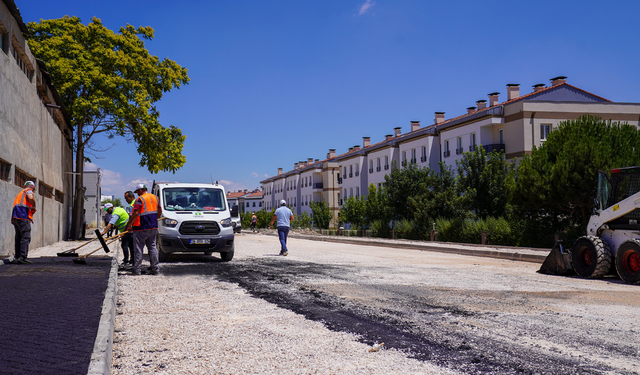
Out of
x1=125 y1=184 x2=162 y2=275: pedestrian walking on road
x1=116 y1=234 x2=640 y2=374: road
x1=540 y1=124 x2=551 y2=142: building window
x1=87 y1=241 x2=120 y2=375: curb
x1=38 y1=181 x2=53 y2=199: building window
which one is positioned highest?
x1=540 y1=124 x2=551 y2=142: building window

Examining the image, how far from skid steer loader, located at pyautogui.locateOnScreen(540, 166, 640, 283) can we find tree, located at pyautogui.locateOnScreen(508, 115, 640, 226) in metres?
9.53

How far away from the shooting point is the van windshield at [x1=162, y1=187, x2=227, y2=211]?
14859mm

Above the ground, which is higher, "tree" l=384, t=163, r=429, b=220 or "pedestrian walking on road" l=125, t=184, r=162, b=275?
"tree" l=384, t=163, r=429, b=220

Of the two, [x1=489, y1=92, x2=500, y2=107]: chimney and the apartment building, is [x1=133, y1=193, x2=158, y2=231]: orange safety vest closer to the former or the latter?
the apartment building

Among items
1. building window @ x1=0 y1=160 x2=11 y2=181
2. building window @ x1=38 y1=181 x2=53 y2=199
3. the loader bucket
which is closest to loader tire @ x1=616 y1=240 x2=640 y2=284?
the loader bucket

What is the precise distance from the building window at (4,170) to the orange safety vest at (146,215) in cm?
611

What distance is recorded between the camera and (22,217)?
11.8 m

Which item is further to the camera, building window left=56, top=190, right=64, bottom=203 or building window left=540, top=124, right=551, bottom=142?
building window left=540, top=124, right=551, bottom=142

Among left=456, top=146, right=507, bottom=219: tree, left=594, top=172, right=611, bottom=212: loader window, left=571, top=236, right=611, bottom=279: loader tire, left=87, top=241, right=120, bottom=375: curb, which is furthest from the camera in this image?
left=456, top=146, right=507, bottom=219: tree

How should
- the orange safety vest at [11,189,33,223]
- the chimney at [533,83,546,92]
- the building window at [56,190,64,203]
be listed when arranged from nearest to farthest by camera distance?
the orange safety vest at [11,189,33,223]
the building window at [56,190,64,203]
the chimney at [533,83,546,92]

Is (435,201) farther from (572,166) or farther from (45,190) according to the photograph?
(45,190)

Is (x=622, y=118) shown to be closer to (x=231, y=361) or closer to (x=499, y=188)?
(x=499, y=188)

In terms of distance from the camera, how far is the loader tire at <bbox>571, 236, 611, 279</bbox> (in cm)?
1137

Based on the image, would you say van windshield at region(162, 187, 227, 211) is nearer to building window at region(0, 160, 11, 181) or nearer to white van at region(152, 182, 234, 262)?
white van at region(152, 182, 234, 262)
